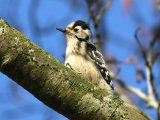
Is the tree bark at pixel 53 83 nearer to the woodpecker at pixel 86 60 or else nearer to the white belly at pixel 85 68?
the woodpecker at pixel 86 60

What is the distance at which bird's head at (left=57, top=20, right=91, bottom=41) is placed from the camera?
5828 millimetres

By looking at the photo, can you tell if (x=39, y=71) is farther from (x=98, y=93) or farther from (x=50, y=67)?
(x=98, y=93)

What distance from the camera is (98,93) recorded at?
9.10 feet

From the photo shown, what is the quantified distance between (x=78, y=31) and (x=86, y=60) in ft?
2.72

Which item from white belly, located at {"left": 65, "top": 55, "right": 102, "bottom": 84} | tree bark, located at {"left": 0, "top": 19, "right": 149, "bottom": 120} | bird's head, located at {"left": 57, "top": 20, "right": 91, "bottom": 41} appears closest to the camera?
tree bark, located at {"left": 0, "top": 19, "right": 149, "bottom": 120}

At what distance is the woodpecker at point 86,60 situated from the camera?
5102 millimetres

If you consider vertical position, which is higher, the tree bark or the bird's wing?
the bird's wing

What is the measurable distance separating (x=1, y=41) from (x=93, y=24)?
4262mm

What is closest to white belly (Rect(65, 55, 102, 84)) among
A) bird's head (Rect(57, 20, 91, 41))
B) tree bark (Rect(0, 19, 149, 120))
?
bird's head (Rect(57, 20, 91, 41))

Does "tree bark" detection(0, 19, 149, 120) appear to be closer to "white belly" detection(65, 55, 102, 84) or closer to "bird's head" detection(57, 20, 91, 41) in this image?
"white belly" detection(65, 55, 102, 84)

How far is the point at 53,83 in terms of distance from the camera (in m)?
2.63

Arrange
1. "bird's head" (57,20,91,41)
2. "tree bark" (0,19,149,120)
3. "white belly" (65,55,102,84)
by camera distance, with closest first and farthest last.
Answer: "tree bark" (0,19,149,120), "white belly" (65,55,102,84), "bird's head" (57,20,91,41)

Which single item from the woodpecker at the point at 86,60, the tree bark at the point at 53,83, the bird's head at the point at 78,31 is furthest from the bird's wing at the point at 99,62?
the tree bark at the point at 53,83

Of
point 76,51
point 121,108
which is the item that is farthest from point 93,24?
point 121,108
